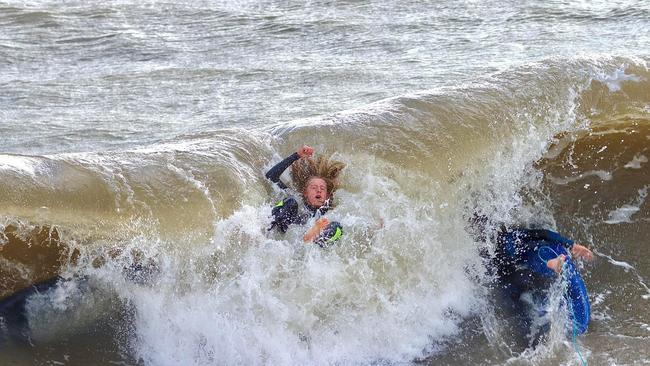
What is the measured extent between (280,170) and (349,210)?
530mm

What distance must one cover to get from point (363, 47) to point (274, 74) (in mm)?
1580

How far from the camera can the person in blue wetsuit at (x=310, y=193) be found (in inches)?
218

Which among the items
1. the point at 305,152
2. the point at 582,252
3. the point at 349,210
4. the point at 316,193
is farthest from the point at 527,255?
the point at 305,152

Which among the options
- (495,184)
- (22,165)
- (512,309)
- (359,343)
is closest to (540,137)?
(495,184)

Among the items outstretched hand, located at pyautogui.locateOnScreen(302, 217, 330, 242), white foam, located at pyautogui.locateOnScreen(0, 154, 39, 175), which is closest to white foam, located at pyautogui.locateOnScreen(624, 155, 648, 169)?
outstretched hand, located at pyautogui.locateOnScreen(302, 217, 330, 242)

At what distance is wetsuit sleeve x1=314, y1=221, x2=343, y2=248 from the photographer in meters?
5.52

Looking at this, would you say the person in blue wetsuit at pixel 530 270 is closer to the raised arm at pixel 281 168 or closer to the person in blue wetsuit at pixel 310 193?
the person in blue wetsuit at pixel 310 193

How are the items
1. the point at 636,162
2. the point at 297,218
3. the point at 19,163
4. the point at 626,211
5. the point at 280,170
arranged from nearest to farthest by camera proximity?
the point at 19,163, the point at 297,218, the point at 280,170, the point at 626,211, the point at 636,162

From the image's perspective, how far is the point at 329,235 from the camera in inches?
218

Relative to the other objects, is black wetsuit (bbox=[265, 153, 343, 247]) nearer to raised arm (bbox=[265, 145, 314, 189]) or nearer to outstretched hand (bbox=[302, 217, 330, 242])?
outstretched hand (bbox=[302, 217, 330, 242])

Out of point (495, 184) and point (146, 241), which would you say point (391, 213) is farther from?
point (146, 241)

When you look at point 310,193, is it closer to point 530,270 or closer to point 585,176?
point 530,270

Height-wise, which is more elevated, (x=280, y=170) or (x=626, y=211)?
(x=280, y=170)

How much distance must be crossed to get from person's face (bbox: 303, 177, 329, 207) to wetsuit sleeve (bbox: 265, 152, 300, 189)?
0.85ft
